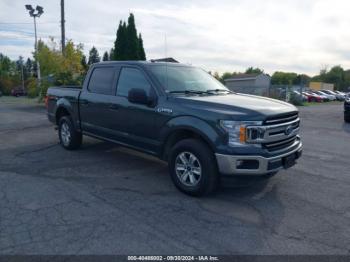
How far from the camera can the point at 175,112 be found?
4832mm

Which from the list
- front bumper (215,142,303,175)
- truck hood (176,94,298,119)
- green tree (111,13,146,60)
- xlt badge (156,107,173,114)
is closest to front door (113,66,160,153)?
xlt badge (156,107,173,114)

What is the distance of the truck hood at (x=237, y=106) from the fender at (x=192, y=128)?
21 cm

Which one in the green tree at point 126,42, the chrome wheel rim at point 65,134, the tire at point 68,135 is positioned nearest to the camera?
the tire at point 68,135

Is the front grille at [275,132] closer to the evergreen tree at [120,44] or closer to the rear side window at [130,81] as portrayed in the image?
the rear side window at [130,81]

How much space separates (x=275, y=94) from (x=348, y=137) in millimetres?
18093

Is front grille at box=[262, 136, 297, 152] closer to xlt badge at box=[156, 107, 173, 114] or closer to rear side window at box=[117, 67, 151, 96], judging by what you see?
xlt badge at box=[156, 107, 173, 114]

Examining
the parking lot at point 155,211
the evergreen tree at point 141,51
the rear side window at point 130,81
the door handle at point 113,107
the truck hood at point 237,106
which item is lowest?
the parking lot at point 155,211

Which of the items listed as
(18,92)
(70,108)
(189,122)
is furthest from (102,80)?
(18,92)

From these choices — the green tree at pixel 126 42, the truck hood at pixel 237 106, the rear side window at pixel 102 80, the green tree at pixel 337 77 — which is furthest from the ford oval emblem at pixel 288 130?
the green tree at pixel 337 77

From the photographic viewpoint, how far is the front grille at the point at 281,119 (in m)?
4.34

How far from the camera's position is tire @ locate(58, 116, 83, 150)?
23.8 ft

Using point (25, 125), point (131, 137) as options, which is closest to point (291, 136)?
point (131, 137)

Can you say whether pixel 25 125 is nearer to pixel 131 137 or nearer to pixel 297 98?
pixel 131 137

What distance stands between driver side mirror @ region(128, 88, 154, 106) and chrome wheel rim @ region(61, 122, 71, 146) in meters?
2.90
